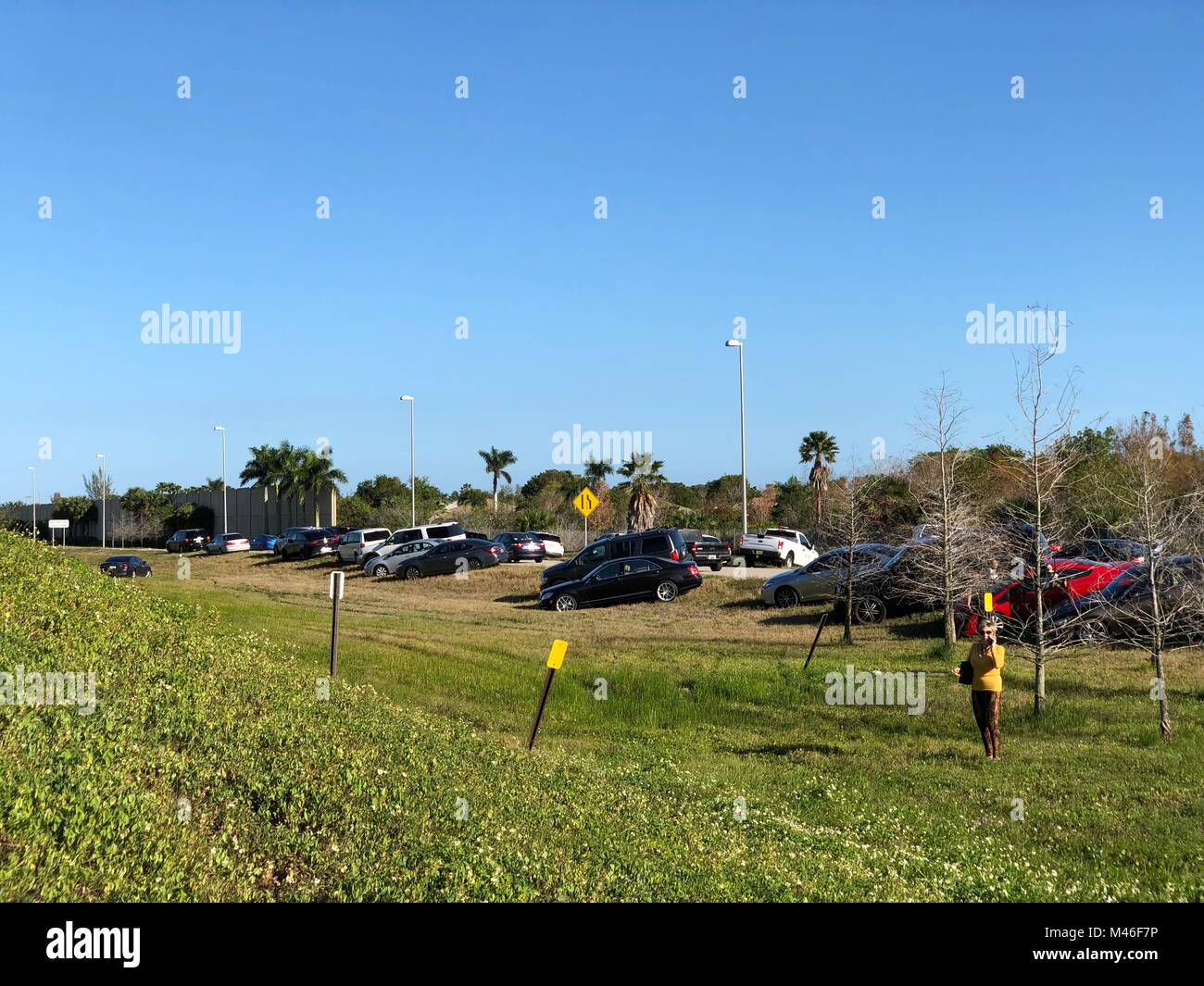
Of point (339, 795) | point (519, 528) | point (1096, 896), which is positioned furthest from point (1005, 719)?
point (519, 528)

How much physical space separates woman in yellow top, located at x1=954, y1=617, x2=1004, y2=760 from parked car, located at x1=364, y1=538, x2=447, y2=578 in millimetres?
30745

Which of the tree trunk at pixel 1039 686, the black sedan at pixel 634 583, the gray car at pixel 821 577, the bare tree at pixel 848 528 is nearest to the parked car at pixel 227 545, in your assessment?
the black sedan at pixel 634 583

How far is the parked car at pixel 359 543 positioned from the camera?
4666 centimetres

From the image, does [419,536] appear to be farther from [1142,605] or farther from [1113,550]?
[1142,605]

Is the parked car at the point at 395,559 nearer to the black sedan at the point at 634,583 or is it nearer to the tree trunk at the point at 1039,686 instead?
the black sedan at the point at 634,583

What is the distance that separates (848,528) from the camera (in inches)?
857

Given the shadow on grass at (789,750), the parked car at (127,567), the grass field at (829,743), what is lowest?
the shadow on grass at (789,750)

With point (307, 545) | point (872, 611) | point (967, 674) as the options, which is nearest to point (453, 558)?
point (307, 545)

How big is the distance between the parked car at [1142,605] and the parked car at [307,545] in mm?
40376

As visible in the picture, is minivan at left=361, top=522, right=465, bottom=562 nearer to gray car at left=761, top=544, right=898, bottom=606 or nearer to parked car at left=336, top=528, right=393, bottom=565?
parked car at left=336, top=528, right=393, bottom=565

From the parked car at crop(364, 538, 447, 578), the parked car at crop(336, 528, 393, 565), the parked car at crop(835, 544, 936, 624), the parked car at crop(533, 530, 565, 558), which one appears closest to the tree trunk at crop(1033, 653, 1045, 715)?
the parked car at crop(835, 544, 936, 624)

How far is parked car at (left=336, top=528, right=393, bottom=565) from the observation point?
153ft
